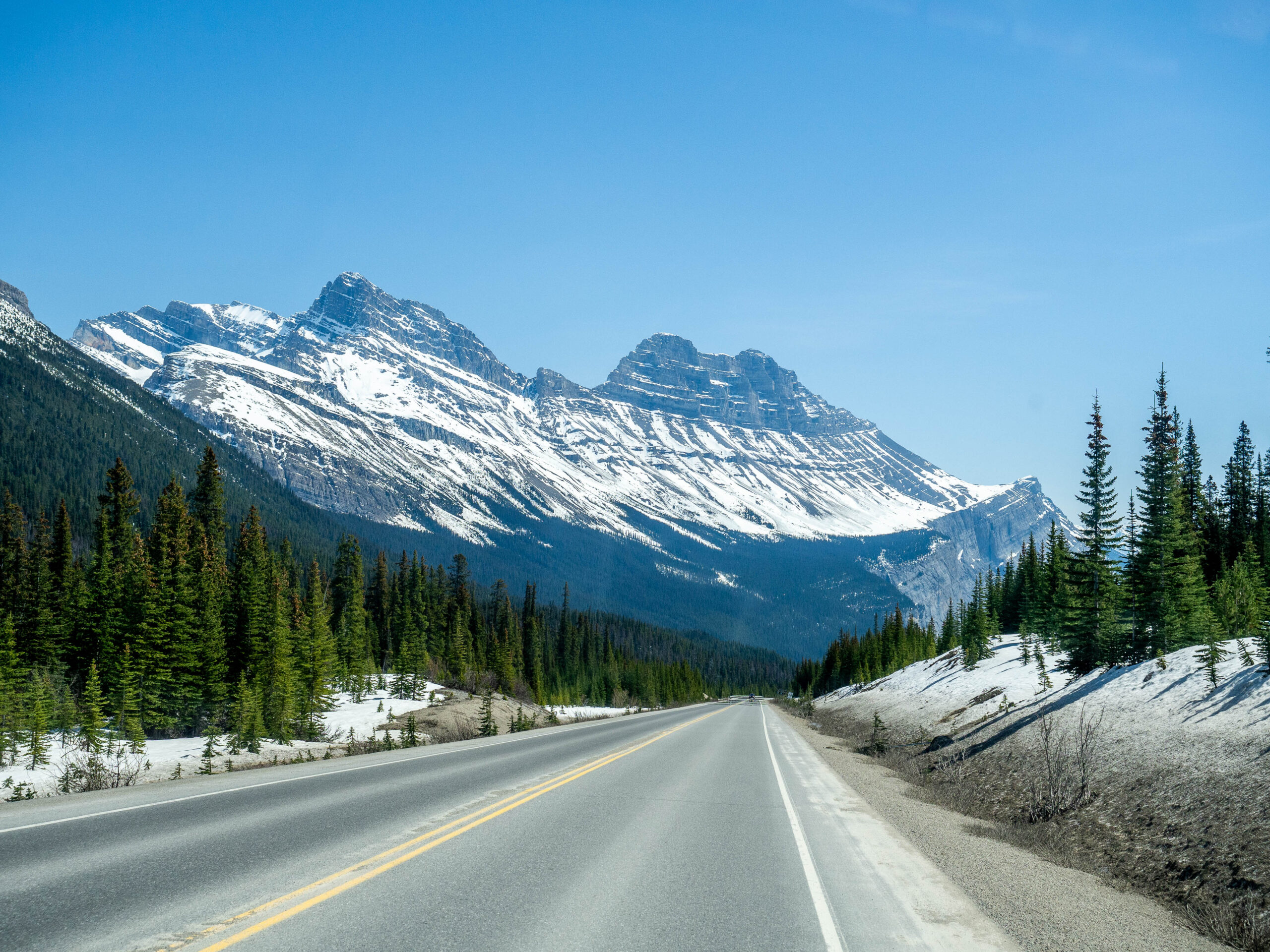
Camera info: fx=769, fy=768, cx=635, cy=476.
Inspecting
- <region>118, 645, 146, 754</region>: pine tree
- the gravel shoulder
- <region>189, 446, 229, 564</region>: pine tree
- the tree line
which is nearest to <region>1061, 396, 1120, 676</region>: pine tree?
the gravel shoulder

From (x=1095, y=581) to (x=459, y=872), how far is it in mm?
34246

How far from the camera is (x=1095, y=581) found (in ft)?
112

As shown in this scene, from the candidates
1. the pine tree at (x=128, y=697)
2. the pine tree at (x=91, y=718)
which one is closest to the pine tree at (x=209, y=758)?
the pine tree at (x=91, y=718)

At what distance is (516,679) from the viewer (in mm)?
86500

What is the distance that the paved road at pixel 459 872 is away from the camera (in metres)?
6.28

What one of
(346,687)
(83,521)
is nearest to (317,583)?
(346,687)

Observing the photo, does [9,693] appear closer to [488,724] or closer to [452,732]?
[452,732]

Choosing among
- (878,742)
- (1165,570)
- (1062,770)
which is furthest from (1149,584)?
(1062,770)

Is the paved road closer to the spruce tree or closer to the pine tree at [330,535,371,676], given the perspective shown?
the spruce tree

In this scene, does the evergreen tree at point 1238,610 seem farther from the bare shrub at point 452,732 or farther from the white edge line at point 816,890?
the bare shrub at point 452,732

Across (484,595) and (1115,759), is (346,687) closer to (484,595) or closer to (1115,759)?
(1115,759)

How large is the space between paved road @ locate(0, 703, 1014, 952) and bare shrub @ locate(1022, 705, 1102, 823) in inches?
135

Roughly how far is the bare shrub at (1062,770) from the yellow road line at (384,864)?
30.7 ft

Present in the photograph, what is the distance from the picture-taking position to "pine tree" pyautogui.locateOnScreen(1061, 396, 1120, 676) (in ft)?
102
